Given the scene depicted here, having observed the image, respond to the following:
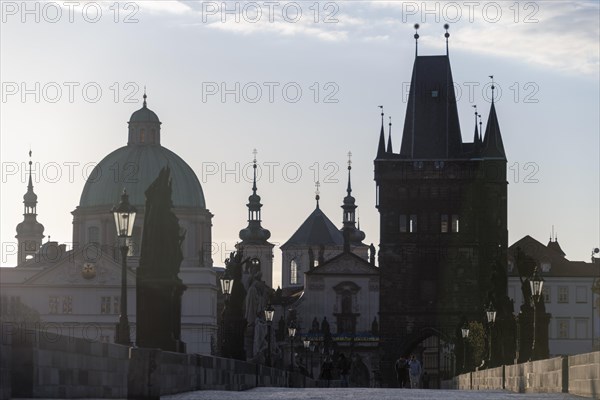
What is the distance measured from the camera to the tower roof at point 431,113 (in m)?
142

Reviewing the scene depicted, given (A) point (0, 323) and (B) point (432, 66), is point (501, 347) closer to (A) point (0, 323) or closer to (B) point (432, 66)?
(A) point (0, 323)

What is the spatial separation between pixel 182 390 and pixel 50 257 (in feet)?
458

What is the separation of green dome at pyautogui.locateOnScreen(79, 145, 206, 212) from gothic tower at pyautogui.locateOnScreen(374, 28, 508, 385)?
2689 cm

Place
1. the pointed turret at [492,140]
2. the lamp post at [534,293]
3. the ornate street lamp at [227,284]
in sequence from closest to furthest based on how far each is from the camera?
the lamp post at [534,293], the ornate street lamp at [227,284], the pointed turret at [492,140]

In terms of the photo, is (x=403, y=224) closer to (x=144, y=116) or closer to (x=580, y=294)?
(x=580, y=294)

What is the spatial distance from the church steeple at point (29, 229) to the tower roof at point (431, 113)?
56.2m

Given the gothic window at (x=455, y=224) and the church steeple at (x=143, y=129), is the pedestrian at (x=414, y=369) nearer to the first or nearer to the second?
the gothic window at (x=455, y=224)

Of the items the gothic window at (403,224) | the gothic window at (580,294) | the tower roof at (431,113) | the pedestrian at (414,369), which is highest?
the tower roof at (431,113)

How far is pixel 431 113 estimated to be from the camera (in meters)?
142

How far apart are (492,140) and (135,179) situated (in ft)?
121

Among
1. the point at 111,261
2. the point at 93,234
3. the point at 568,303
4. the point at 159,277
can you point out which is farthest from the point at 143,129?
the point at 159,277

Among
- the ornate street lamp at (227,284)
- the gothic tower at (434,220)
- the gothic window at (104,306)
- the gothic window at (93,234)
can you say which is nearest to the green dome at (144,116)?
the gothic window at (93,234)

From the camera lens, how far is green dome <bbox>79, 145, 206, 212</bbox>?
162750 millimetres

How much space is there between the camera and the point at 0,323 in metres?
19.5
